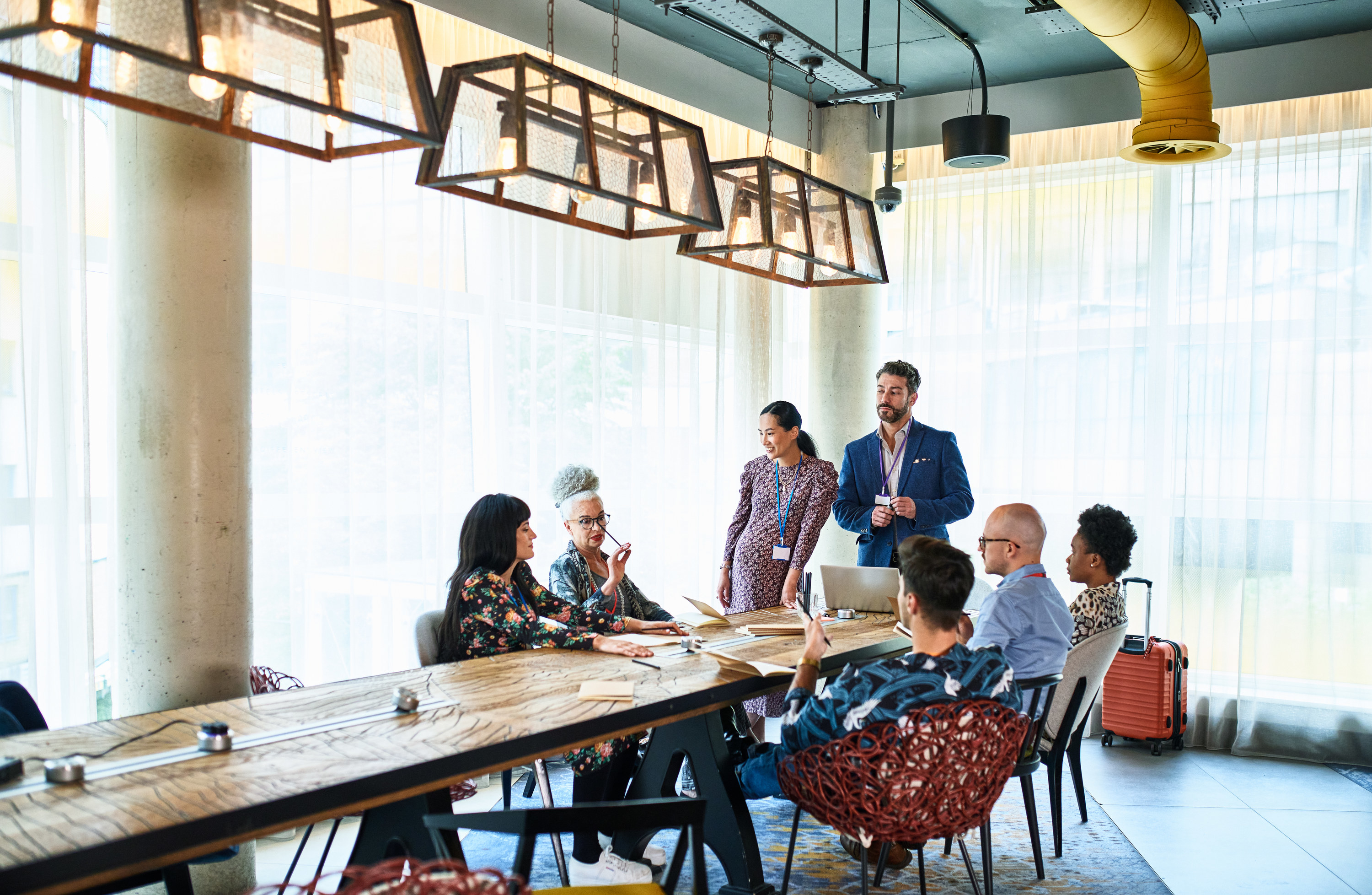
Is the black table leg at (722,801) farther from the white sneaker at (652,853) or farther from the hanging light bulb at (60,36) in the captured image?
the hanging light bulb at (60,36)

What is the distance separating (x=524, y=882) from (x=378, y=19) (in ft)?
6.07

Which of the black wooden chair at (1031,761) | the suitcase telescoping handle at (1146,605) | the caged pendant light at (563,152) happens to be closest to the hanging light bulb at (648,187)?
the caged pendant light at (563,152)

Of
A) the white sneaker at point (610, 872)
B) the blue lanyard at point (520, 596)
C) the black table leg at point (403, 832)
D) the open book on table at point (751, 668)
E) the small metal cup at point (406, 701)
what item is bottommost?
the white sneaker at point (610, 872)

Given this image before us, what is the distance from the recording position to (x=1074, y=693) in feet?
13.0

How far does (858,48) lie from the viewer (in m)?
5.90

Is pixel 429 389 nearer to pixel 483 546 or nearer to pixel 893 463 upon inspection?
pixel 483 546

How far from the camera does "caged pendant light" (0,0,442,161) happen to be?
6.70 feet

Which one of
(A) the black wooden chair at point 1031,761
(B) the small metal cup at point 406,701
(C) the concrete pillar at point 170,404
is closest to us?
(B) the small metal cup at point 406,701

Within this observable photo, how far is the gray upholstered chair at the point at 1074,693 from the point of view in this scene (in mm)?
3959

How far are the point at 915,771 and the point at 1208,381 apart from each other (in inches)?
155

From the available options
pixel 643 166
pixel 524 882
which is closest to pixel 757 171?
pixel 643 166

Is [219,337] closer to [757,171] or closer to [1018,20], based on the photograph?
[757,171]

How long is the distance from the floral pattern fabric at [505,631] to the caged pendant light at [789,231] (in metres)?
1.40

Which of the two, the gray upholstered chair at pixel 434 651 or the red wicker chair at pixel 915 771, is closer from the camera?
the red wicker chair at pixel 915 771
